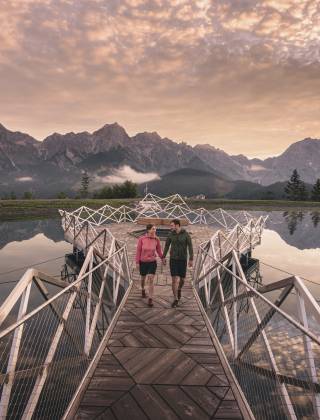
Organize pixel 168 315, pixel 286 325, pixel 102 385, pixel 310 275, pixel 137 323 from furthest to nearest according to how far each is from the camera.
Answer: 1. pixel 310 275
2. pixel 286 325
3. pixel 168 315
4. pixel 137 323
5. pixel 102 385

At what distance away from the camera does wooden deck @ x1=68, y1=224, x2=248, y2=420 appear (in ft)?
11.1

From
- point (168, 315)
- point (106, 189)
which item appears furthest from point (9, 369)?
point (106, 189)

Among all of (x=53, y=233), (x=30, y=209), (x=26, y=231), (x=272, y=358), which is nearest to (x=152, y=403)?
(x=272, y=358)

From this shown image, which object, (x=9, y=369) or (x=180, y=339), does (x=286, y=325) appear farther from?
(x=9, y=369)

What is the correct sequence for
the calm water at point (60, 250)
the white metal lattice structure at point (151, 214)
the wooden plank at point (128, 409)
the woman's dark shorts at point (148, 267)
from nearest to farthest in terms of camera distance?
the wooden plank at point (128, 409) < the woman's dark shorts at point (148, 267) < the calm water at point (60, 250) < the white metal lattice structure at point (151, 214)

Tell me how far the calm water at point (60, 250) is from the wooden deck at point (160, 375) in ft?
26.9

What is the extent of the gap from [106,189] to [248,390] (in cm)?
8001

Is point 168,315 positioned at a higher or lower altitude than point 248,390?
higher

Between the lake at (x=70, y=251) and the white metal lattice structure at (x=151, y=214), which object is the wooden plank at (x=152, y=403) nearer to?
the lake at (x=70, y=251)

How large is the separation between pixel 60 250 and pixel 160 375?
19.6 metres

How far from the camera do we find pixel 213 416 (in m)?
3.31

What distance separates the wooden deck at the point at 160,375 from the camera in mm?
3396

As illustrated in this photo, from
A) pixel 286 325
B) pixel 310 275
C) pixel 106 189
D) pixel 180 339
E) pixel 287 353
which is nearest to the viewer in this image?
pixel 180 339

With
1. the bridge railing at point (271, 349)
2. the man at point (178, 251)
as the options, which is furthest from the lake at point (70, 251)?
the man at point (178, 251)
